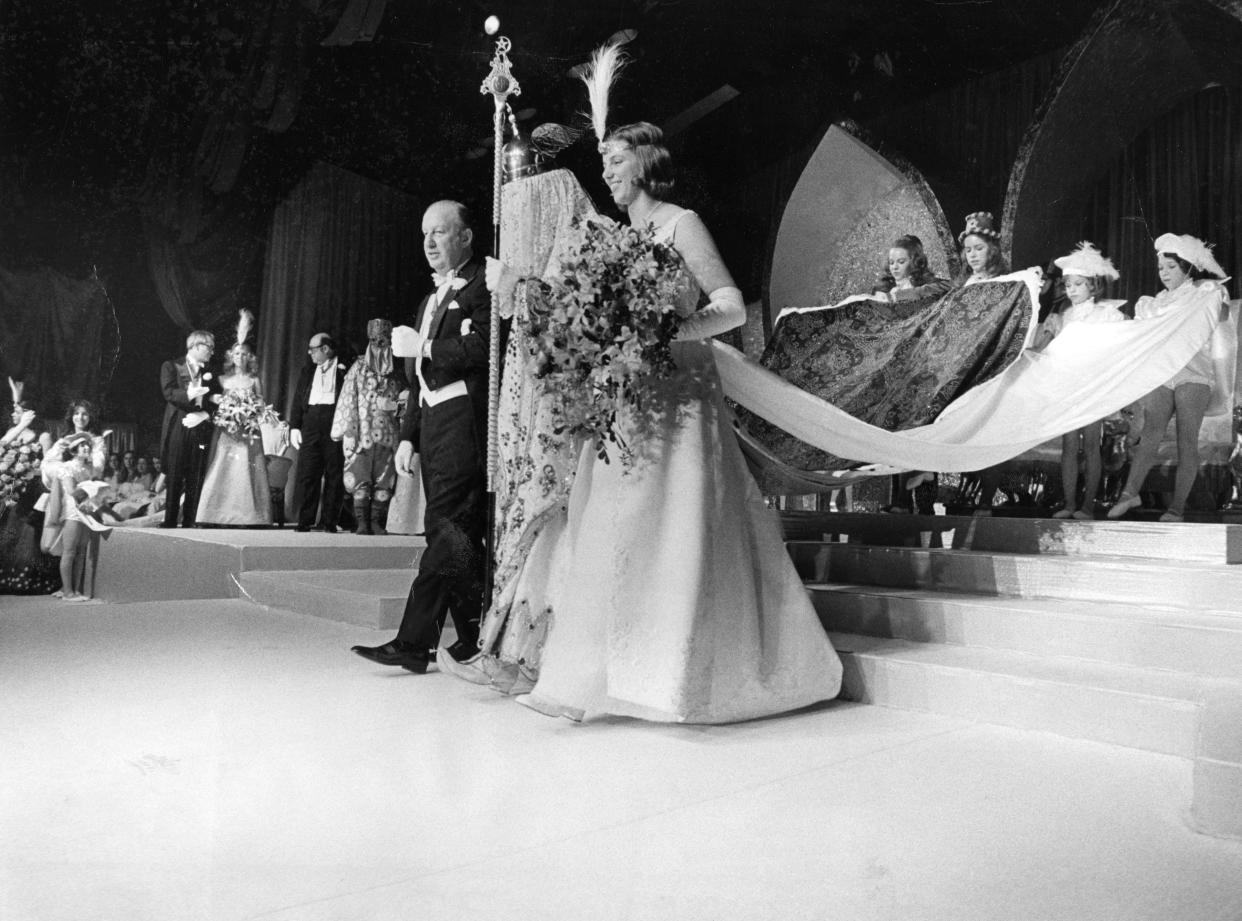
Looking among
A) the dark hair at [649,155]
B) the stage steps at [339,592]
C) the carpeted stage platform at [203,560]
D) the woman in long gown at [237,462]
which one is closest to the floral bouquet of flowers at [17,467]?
the carpeted stage platform at [203,560]

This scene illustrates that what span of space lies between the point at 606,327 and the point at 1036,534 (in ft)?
8.33

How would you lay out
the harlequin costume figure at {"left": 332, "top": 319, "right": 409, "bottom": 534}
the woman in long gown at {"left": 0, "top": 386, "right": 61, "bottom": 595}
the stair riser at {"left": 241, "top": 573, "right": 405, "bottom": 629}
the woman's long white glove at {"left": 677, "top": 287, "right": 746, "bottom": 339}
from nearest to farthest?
the woman's long white glove at {"left": 677, "top": 287, "right": 746, "bottom": 339} → the stair riser at {"left": 241, "top": 573, "right": 405, "bottom": 629} → the woman in long gown at {"left": 0, "top": 386, "right": 61, "bottom": 595} → the harlequin costume figure at {"left": 332, "top": 319, "right": 409, "bottom": 534}

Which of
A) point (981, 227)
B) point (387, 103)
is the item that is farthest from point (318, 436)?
point (981, 227)

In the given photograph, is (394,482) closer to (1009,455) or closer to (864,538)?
(864,538)

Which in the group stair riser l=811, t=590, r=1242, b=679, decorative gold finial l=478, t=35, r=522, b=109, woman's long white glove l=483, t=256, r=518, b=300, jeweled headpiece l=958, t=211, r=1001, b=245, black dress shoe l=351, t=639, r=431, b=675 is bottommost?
black dress shoe l=351, t=639, r=431, b=675

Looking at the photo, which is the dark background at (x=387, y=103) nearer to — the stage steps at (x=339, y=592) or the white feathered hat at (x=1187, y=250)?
the stage steps at (x=339, y=592)

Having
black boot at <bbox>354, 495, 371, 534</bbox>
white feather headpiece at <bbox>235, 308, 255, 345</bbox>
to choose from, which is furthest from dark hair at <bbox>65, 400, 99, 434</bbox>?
black boot at <bbox>354, 495, 371, 534</bbox>

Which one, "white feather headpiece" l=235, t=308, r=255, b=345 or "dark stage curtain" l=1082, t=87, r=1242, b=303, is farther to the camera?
"white feather headpiece" l=235, t=308, r=255, b=345

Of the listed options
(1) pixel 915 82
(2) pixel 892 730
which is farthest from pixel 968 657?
(1) pixel 915 82

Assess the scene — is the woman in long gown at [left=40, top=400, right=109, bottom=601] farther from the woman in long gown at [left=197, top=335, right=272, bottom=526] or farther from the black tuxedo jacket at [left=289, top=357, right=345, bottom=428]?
the black tuxedo jacket at [left=289, top=357, right=345, bottom=428]

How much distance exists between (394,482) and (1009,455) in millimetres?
5918

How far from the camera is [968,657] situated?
11.0 feet

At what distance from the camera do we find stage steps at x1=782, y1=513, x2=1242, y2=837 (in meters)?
2.66

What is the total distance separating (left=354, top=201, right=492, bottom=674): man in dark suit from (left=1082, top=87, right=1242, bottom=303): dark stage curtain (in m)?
5.49
